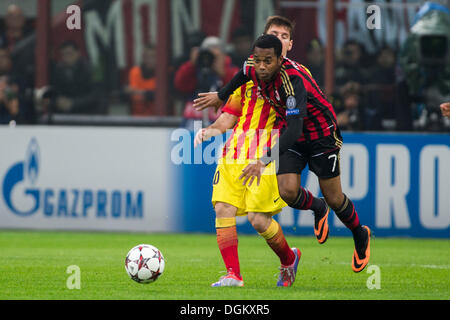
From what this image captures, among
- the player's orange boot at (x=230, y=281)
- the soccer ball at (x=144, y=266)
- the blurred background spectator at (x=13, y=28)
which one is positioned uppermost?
the blurred background spectator at (x=13, y=28)

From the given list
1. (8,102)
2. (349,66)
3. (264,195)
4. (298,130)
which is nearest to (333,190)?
(264,195)

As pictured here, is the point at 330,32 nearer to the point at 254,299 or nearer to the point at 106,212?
the point at 106,212

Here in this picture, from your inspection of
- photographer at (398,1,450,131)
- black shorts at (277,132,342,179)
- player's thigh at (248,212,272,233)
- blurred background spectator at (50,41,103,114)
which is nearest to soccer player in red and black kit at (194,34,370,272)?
black shorts at (277,132,342,179)

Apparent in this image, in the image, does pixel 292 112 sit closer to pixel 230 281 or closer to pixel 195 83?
pixel 230 281

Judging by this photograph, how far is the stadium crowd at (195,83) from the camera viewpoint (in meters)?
13.5

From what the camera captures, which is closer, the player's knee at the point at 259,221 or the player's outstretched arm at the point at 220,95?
the player's knee at the point at 259,221

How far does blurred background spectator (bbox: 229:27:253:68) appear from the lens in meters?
15.2

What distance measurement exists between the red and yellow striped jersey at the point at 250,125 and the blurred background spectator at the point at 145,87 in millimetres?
7982

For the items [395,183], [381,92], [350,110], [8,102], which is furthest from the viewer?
[381,92]

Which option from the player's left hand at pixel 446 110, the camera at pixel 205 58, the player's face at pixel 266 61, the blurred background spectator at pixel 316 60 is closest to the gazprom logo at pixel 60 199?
the camera at pixel 205 58

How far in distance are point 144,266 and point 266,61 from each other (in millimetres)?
1727

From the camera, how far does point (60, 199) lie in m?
12.9

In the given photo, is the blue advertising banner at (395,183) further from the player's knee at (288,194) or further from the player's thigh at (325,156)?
the player's thigh at (325,156)

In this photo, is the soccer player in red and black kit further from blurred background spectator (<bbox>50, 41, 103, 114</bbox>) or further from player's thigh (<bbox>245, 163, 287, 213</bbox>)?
blurred background spectator (<bbox>50, 41, 103, 114</bbox>)
